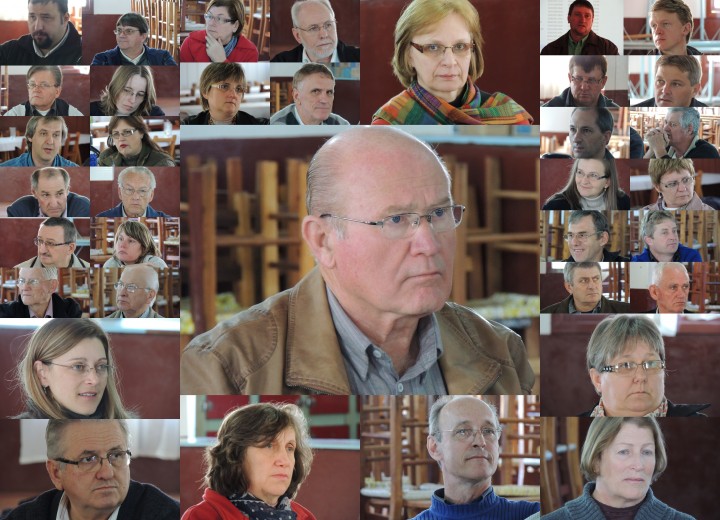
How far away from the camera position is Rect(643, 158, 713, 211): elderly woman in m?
4.43

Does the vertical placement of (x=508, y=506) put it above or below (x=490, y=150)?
below

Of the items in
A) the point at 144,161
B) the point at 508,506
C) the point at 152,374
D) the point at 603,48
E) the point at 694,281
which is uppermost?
the point at 603,48

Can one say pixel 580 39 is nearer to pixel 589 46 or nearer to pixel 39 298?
pixel 589 46

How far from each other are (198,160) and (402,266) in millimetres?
854

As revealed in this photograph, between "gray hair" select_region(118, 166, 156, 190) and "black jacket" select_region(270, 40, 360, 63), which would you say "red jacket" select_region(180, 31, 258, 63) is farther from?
"gray hair" select_region(118, 166, 156, 190)

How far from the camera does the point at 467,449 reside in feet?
14.4

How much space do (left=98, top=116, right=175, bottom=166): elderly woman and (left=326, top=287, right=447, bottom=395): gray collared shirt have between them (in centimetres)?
86

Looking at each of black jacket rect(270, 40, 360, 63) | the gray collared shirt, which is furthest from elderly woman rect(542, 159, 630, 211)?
black jacket rect(270, 40, 360, 63)

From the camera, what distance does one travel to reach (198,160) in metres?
4.36

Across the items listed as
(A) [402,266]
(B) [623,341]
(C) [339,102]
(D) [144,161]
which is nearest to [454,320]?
(A) [402,266]

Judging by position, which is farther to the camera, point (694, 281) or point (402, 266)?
point (694, 281)

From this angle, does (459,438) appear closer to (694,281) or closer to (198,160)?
(694,281)

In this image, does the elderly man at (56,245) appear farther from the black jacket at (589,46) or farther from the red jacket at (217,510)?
the black jacket at (589,46)

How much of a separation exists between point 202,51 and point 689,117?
1.81m
